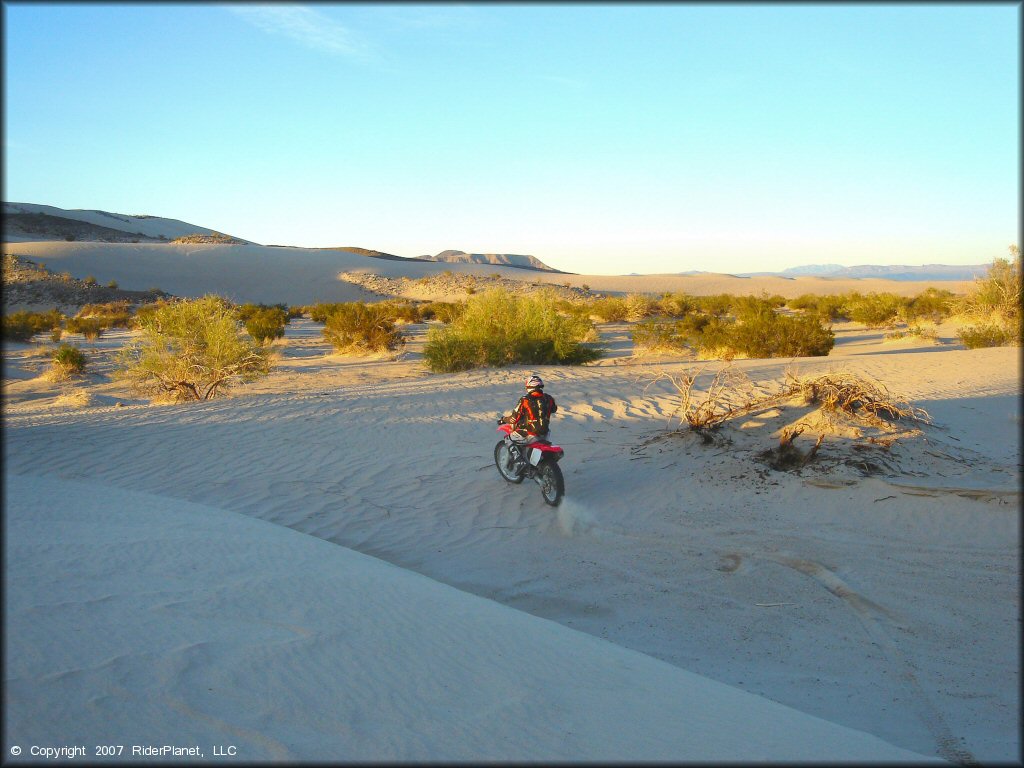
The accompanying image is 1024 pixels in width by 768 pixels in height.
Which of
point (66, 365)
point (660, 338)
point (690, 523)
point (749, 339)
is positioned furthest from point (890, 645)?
point (66, 365)

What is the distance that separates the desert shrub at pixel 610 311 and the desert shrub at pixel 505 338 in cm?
1769

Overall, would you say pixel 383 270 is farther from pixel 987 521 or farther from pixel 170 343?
pixel 987 521

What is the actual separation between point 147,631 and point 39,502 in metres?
3.76

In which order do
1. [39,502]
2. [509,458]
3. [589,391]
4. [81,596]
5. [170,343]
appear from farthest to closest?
[170,343], [589,391], [509,458], [39,502], [81,596]

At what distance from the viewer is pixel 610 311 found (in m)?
40.5

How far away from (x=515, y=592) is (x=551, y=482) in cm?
238

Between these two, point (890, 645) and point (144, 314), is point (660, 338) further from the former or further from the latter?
point (890, 645)

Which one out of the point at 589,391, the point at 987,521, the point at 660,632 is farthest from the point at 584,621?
the point at 589,391

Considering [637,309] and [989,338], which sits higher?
[637,309]

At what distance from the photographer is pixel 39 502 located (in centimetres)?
641

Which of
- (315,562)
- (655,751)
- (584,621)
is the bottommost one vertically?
(584,621)

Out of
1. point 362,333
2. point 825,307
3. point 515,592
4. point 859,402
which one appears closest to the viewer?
point 515,592

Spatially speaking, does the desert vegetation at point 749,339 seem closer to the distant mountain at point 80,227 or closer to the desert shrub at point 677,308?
the desert shrub at point 677,308

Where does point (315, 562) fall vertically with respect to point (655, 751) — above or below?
below
